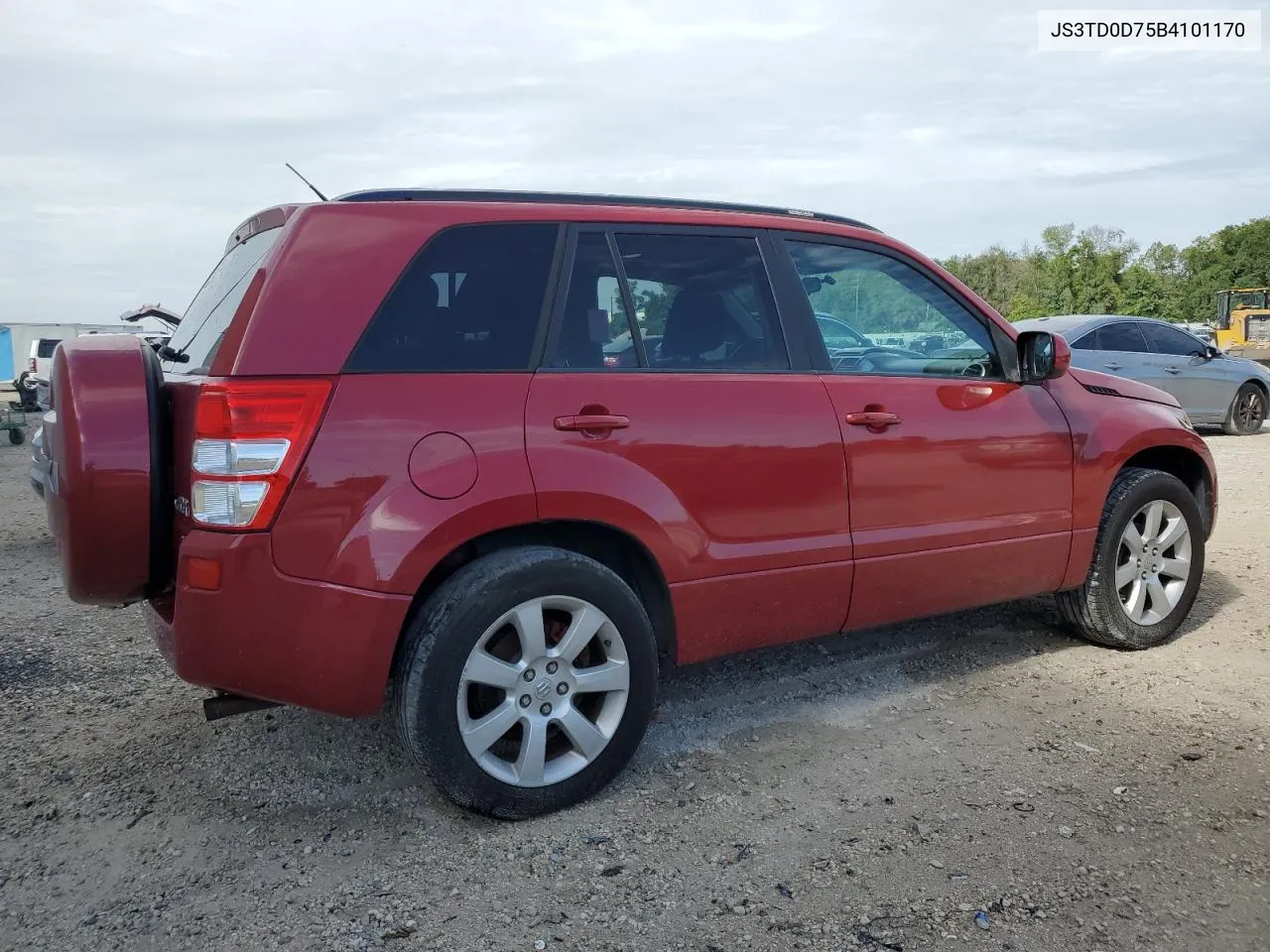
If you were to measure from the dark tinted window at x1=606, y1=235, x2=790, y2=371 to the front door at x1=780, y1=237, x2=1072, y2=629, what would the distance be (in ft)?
0.73

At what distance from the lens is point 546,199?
3.19m

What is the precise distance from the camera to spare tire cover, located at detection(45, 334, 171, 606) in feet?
8.85

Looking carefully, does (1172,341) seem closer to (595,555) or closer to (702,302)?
(702,302)

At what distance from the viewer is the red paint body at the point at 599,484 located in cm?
267

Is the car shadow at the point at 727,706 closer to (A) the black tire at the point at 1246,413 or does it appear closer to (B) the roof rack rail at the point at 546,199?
(B) the roof rack rail at the point at 546,199

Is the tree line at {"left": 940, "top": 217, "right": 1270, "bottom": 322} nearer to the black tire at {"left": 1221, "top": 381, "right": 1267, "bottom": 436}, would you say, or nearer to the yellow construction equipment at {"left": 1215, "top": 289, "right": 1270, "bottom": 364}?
the yellow construction equipment at {"left": 1215, "top": 289, "right": 1270, "bottom": 364}

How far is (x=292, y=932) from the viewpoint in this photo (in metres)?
2.43

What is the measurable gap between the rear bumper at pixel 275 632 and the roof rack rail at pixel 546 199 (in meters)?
1.08

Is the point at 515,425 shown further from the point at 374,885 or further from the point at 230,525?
the point at 374,885

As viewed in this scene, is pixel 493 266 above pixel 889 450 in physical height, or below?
above

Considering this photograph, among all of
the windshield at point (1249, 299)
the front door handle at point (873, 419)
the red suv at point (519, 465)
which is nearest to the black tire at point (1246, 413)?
the red suv at point (519, 465)

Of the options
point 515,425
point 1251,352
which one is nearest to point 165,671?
point 515,425

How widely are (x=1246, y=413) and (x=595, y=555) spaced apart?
1313 centimetres

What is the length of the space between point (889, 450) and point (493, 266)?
1513 mm
